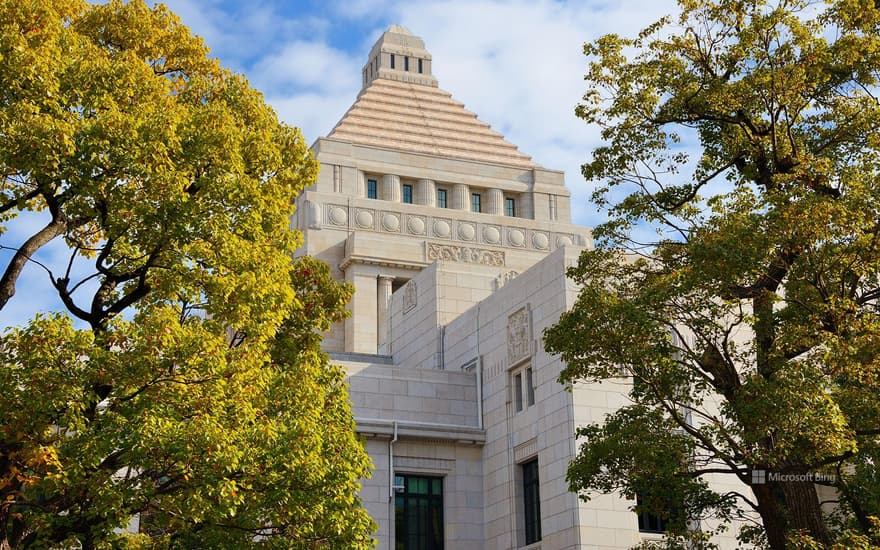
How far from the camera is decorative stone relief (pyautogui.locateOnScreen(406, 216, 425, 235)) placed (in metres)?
53.0

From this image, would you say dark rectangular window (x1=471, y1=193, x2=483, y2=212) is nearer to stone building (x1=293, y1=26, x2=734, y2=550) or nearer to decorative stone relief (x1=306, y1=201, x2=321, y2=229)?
stone building (x1=293, y1=26, x2=734, y2=550)

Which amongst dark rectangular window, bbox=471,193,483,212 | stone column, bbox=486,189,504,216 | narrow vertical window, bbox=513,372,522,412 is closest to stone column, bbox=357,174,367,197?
dark rectangular window, bbox=471,193,483,212

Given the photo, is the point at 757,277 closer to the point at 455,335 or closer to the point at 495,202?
the point at 455,335

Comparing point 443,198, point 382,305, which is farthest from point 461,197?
point 382,305

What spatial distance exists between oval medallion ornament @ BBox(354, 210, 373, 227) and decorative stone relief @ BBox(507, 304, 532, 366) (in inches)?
694

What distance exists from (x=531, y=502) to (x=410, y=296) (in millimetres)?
11315

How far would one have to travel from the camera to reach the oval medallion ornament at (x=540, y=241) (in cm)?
5497

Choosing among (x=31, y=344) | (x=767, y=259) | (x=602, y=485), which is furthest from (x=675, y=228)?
(x=31, y=344)

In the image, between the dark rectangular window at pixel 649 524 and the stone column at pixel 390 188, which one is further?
the stone column at pixel 390 188

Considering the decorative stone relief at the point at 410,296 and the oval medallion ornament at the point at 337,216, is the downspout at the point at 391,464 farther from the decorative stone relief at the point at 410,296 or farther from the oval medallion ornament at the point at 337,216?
the oval medallion ornament at the point at 337,216

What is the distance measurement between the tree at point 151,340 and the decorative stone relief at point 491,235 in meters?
Result: 33.8

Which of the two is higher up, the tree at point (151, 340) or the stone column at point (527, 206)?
the stone column at point (527, 206)

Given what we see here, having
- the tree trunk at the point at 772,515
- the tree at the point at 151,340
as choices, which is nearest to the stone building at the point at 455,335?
the tree trunk at the point at 772,515

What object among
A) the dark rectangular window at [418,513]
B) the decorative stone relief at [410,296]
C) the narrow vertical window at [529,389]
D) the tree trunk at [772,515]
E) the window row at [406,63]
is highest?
the window row at [406,63]
